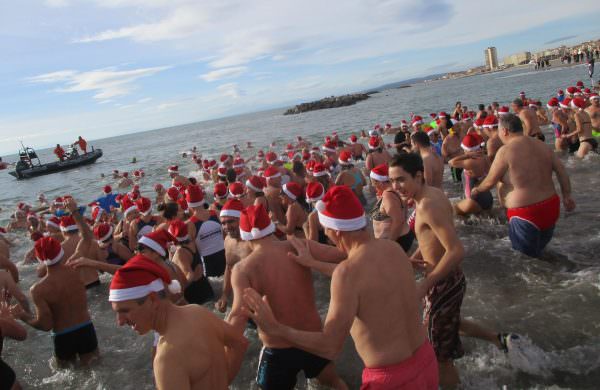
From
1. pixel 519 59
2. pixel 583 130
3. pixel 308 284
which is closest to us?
pixel 308 284

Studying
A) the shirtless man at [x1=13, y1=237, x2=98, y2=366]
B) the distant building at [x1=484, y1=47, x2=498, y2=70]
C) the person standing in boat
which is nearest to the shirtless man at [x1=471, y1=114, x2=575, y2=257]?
the shirtless man at [x1=13, y1=237, x2=98, y2=366]

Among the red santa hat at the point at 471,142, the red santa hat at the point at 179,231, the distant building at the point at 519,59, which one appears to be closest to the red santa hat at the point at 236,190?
the red santa hat at the point at 179,231

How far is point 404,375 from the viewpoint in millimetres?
2354

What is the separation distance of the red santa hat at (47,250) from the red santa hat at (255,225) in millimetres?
2735

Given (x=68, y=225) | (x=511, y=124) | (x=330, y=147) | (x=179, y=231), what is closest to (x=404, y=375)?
(x=179, y=231)

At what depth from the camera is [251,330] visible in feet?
18.5

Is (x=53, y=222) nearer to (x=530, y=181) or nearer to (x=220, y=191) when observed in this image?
(x=220, y=191)

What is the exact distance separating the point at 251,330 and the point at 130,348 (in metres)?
1.84

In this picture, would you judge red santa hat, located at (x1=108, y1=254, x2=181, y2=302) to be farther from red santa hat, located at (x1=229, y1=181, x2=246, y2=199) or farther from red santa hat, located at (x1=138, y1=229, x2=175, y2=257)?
red santa hat, located at (x1=229, y1=181, x2=246, y2=199)

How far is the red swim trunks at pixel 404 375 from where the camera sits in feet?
7.67

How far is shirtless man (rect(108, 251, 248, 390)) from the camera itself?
2.07 metres

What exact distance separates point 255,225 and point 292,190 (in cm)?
305

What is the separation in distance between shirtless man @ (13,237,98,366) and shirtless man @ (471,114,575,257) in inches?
196

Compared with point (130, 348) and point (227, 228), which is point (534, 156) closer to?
point (227, 228)
